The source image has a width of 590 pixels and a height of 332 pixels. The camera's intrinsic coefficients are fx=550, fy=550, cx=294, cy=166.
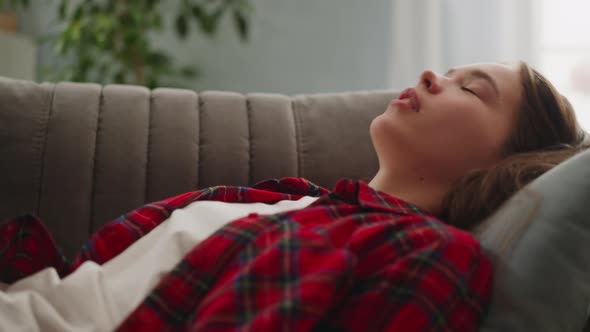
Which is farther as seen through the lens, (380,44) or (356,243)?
(380,44)

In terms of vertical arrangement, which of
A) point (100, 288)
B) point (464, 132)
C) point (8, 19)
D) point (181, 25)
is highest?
point (8, 19)

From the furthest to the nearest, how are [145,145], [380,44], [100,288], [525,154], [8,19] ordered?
[8,19]
[380,44]
[145,145]
[525,154]
[100,288]

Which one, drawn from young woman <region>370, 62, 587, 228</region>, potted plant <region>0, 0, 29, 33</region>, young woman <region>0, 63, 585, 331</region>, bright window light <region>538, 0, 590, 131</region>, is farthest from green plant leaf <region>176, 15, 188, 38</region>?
young woman <region>370, 62, 587, 228</region>

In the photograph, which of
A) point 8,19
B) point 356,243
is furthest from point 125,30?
point 356,243

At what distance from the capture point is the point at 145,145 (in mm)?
1219

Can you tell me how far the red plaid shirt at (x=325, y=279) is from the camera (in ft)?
1.82

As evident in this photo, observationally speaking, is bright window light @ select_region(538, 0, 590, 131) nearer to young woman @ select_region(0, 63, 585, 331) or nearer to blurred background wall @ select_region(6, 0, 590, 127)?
blurred background wall @ select_region(6, 0, 590, 127)

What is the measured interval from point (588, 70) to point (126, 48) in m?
1.77

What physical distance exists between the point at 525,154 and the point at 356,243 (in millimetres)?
377

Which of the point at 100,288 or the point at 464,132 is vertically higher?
the point at 464,132

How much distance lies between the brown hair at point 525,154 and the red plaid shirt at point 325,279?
131 millimetres

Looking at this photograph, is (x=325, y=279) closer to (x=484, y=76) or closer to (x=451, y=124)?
(x=451, y=124)

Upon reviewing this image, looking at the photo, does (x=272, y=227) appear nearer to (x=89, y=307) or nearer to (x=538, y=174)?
(x=89, y=307)

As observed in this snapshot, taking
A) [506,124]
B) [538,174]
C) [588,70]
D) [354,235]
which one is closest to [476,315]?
[354,235]
